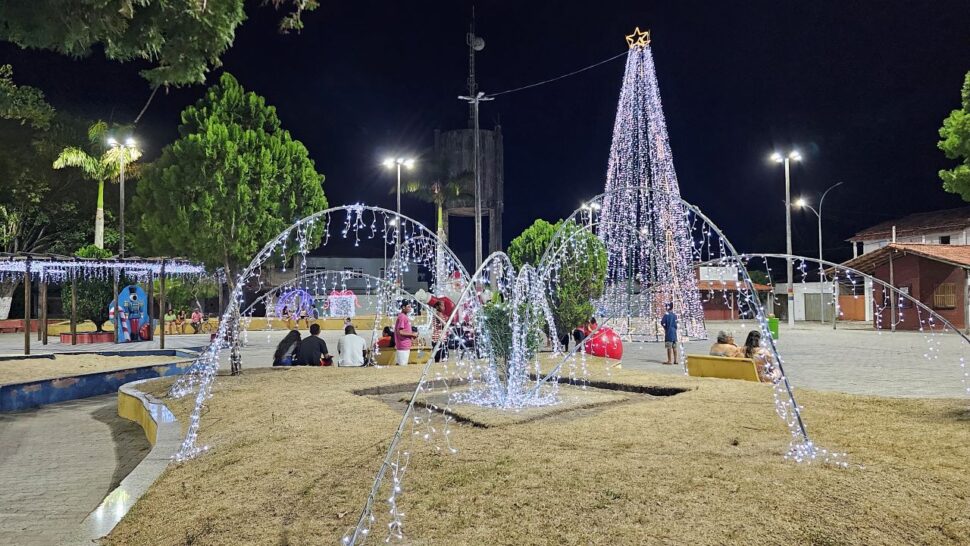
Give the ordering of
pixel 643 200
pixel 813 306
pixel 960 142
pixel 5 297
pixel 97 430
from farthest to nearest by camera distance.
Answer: pixel 813 306
pixel 5 297
pixel 960 142
pixel 643 200
pixel 97 430

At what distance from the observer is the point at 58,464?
723 cm

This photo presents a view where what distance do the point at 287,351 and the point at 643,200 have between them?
13.6 metres

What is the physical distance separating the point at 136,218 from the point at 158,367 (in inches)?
1091

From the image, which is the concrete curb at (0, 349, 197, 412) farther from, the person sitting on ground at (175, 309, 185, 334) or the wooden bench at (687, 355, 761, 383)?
the person sitting on ground at (175, 309, 185, 334)

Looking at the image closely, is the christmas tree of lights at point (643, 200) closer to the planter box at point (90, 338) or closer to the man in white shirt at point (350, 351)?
the man in white shirt at point (350, 351)

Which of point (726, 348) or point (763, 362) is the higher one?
point (726, 348)

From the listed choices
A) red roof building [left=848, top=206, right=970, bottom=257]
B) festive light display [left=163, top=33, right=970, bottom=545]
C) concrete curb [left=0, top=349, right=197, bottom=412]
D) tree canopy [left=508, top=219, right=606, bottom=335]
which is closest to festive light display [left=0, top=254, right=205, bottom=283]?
festive light display [left=163, top=33, right=970, bottom=545]

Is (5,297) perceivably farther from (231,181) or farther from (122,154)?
(231,181)

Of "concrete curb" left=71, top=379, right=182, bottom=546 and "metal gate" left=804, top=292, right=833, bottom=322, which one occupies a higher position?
"metal gate" left=804, top=292, right=833, bottom=322

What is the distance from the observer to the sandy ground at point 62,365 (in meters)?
12.6


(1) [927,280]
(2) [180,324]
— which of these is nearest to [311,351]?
(2) [180,324]

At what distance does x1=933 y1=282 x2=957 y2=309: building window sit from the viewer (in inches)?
1192

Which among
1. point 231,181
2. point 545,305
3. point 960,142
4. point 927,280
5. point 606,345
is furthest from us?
point 927,280

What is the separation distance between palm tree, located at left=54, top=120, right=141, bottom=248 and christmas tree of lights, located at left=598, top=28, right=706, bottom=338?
23.3 metres
